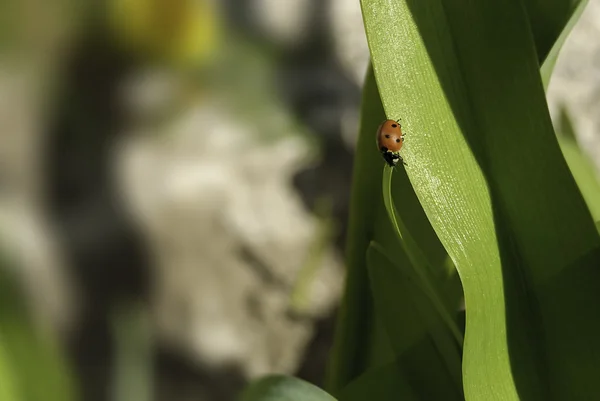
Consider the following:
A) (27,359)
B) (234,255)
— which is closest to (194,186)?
(234,255)

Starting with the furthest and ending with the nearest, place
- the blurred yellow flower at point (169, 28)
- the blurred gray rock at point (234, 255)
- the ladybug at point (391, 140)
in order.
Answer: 1. the blurred gray rock at point (234, 255)
2. the blurred yellow flower at point (169, 28)
3. the ladybug at point (391, 140)

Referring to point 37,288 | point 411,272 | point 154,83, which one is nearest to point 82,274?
point 37,288

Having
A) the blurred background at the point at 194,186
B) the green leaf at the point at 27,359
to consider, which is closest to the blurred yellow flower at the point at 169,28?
the blurred background at the point at 194,186

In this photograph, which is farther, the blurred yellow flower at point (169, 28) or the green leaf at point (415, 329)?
the blurred yellow flower at point (169, 28)

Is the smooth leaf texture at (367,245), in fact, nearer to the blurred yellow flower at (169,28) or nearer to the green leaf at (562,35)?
the green leaf at (562,35)

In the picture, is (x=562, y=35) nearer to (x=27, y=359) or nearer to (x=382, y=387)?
(x=382, y=387)

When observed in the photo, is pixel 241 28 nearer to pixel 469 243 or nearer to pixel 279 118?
pixel 279 118
